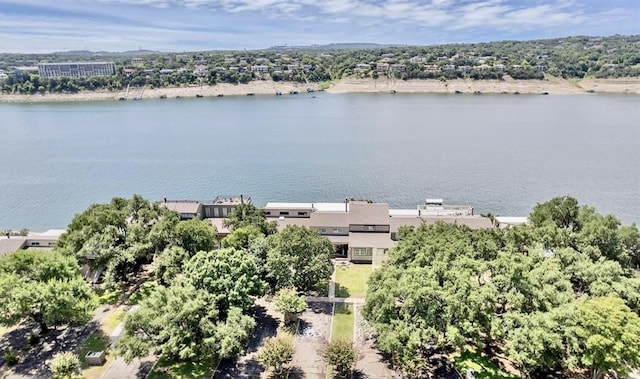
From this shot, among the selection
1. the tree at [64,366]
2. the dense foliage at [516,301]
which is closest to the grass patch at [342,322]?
the dense foliage at [516,301]

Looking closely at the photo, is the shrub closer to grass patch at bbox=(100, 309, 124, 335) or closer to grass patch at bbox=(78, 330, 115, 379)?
grass patch at bbox=(78, 330, 115, 379)

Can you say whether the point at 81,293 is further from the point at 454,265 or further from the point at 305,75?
the point at 305,75


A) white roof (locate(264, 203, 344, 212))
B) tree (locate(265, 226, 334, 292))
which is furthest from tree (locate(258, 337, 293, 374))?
white roof (locate(264, 203, 344, 212))

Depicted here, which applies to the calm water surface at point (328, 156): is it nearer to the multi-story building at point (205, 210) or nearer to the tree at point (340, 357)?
the multi-story building at point (205, 210)

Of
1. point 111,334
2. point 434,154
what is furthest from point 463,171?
point 111,334

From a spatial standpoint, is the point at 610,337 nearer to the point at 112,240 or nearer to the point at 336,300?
the point at 336,300

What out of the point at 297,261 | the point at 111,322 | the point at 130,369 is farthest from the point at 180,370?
the point at 297,261

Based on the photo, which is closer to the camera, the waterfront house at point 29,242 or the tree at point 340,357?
the tree at point 340,357
